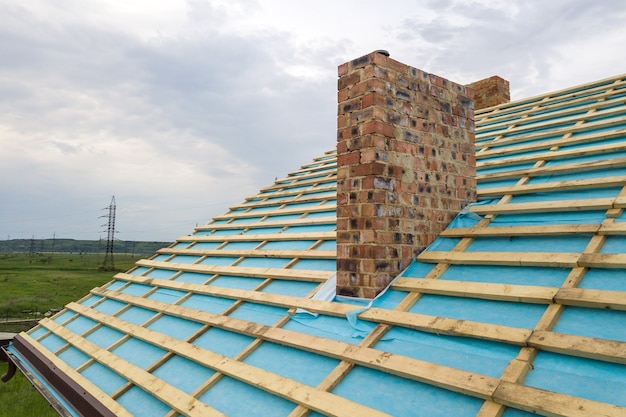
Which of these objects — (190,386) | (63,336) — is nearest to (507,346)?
(190,386)

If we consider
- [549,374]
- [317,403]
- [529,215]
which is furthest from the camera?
[529,215]

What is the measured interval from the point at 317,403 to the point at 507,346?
1041 mm

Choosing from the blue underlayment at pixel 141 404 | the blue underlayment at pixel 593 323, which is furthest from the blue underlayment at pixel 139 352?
the blue underlayment at pixel 593 323

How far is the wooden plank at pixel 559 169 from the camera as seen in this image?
3.36 metres

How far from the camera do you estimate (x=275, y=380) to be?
2566 millimetres

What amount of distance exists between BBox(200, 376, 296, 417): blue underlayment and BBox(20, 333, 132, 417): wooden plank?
2.54 ft

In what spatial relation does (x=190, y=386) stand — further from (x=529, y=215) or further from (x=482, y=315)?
(x=529, y=215)

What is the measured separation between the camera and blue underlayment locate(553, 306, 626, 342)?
1.97 meters

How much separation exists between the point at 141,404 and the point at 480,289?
8.49ft

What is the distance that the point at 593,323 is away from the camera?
206cm

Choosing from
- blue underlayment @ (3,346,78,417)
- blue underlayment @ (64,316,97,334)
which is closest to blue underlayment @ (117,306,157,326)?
blue underlayment @ (64,316,97,334)

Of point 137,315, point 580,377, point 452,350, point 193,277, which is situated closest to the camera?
point 580,377

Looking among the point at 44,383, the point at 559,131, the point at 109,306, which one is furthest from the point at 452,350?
the point at 109,306

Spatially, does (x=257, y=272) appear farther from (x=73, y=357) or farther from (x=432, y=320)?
(x=73, y=357)
